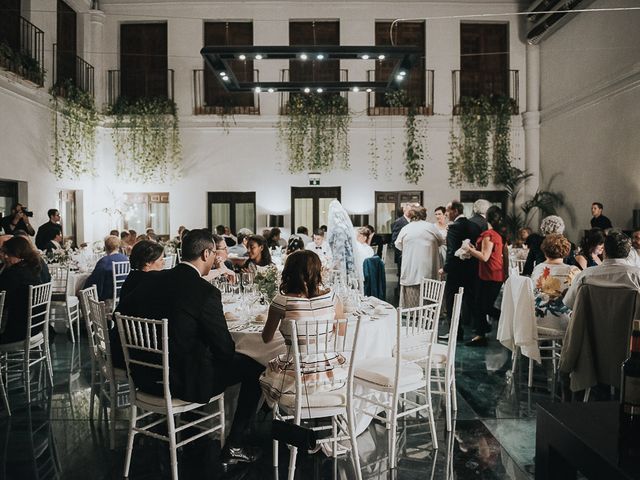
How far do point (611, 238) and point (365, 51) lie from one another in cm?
374

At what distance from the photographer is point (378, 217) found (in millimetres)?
12992

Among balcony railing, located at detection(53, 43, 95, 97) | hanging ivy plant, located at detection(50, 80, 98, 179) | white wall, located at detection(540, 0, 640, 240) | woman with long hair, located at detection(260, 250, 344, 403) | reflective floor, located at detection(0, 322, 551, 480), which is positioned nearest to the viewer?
woman with long hair, located at detection(260, 250, 344, 403)

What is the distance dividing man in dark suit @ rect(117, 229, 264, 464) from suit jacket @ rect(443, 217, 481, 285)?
382 centimetres

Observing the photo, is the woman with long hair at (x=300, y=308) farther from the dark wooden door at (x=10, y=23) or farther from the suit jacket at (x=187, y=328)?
the dark wooden door at (x=10, y=23)

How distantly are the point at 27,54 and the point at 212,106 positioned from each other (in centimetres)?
422

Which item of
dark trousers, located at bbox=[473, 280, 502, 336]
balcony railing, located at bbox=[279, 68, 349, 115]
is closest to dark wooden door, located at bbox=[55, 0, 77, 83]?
balcony railing, located at bbox=[279, 68, 349, 115]

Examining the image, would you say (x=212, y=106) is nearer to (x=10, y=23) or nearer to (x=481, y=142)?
(x=10, y=23)

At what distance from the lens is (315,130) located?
12.6 metres

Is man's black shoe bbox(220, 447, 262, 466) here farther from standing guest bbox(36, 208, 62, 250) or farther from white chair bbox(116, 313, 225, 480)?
standing guest bbox(36, 208, 62, 250)

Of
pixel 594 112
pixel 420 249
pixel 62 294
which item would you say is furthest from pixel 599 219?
pixel 62 294

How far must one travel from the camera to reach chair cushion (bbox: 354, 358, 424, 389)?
3.37 m

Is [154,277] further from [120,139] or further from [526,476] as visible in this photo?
[120,139]

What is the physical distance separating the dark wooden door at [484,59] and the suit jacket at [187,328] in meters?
11.3

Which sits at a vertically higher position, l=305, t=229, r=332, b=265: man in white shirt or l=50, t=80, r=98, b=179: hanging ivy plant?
l=50, t=80, r=98, b=179: hanging ivy plant
